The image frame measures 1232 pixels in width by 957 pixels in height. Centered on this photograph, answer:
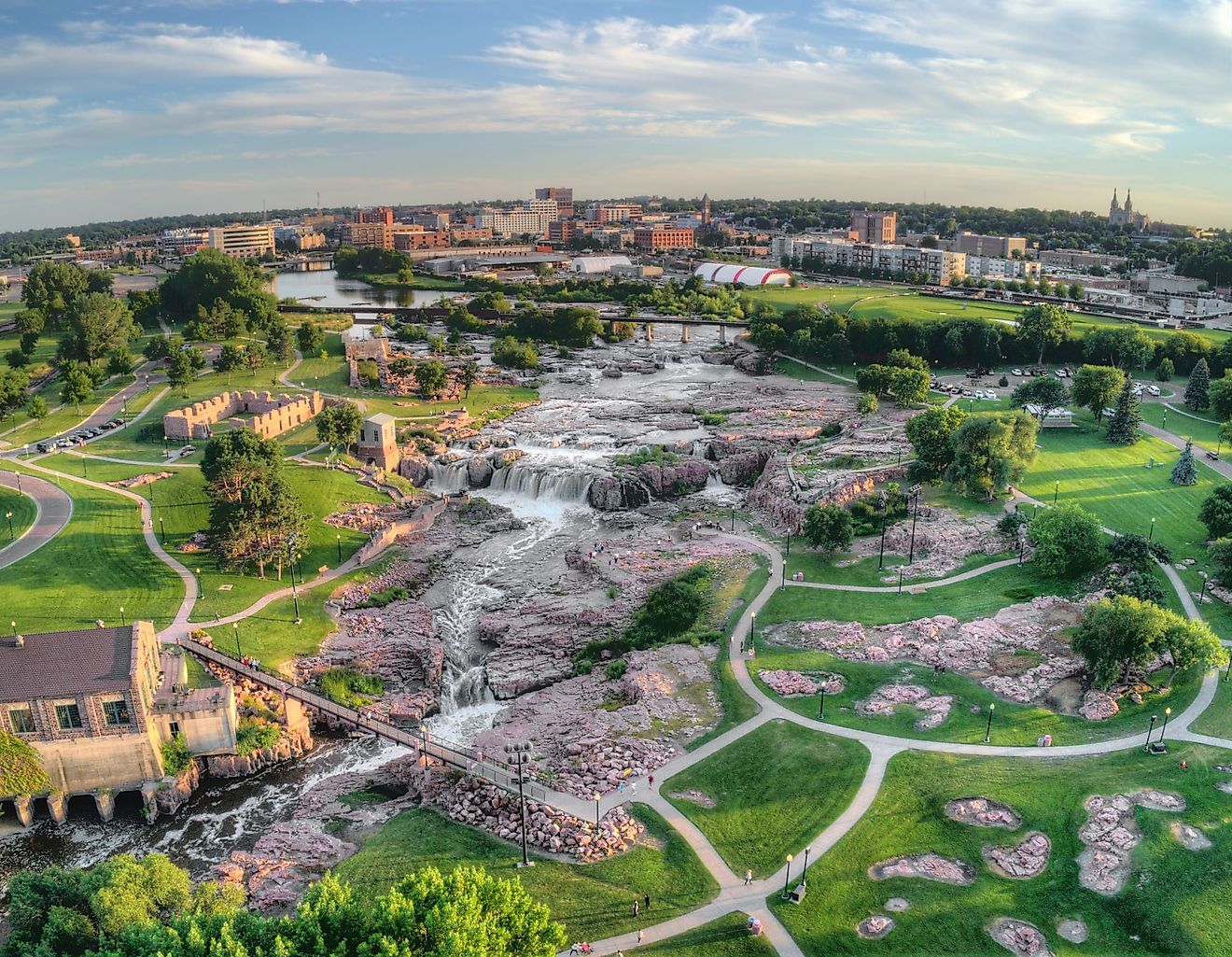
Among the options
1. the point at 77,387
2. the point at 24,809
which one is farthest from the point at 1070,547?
the point at 77,387

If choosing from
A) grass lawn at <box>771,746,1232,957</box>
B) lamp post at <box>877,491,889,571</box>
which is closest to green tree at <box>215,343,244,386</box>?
lamp post at <box>877,491,889,571</box>

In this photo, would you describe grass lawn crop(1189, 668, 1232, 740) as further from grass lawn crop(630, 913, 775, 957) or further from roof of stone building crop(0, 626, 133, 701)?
roof of stone building crop(0, 626, 133, 701)

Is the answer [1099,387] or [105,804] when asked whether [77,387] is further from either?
[1099,387]

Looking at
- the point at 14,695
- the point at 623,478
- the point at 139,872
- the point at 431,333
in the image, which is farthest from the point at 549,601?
the point at 431,333

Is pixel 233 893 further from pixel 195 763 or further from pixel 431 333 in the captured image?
pixel 431 333

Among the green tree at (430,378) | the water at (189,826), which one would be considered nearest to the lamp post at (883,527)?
the water at (189,826)

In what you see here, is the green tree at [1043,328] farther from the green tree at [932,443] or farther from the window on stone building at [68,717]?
the window on stone building at [68,717]
